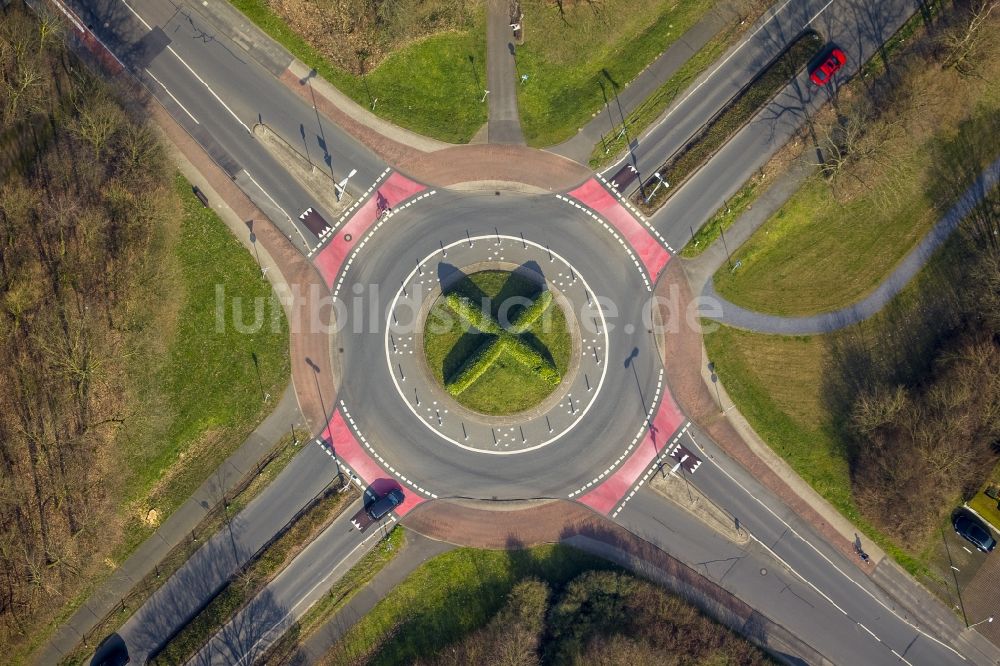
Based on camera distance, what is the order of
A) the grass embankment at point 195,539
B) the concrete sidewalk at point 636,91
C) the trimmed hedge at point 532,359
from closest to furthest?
the trimmed hedge at point 532,359
the grass embankment at point 195,539
the concrete sidewalk at point 636,91

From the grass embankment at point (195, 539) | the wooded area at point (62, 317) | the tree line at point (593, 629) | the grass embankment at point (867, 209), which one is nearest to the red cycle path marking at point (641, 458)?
the tree line at point (593, 629)

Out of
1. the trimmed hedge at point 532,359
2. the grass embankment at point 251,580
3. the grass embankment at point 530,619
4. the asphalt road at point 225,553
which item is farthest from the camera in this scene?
Result: the asphalt road at point 225,553

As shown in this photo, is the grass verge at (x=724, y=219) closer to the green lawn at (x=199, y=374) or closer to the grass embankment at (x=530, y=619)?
the grass embankment at (x=530, y=619)

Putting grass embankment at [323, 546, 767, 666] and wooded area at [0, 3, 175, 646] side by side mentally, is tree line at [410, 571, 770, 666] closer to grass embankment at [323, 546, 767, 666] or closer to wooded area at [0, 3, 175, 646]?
grass embankment at [323, 546, 767, 666]

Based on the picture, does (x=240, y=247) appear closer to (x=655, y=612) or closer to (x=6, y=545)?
(x=6, y=545)

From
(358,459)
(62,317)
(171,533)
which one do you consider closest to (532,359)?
(358,459)

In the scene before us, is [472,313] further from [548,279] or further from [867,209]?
[867,209]

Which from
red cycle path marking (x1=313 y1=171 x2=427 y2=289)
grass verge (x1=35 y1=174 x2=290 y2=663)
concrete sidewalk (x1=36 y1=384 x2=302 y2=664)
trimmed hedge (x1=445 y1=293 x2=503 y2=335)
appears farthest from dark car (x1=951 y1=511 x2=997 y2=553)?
grass verge (x1=35 y1=174 x2=290 y2=663)
